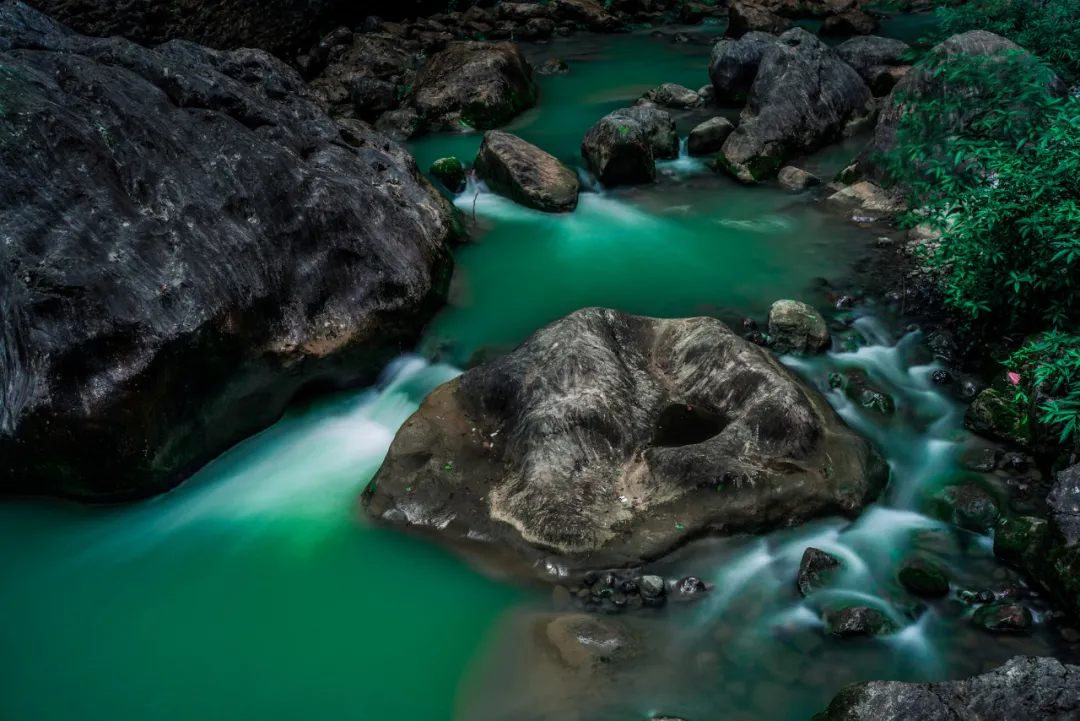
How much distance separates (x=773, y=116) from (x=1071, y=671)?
9.55 metres

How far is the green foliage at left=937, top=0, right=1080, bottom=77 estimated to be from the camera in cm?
1051

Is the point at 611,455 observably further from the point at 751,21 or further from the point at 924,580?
the point at 751,21

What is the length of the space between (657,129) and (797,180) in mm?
2238

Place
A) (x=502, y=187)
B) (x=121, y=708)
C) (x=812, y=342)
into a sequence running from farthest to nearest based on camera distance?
1. (x=502, y=187)
2. (x=812, y=342)
3. (x=121, y=708)

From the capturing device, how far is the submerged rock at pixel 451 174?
1170cm

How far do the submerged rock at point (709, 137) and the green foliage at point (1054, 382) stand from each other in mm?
6671

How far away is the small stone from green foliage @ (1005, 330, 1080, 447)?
4.41ft

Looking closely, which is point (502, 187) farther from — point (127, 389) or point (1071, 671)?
point (1071, 671)

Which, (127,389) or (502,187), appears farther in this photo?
(502,187)

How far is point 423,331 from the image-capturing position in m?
8.77

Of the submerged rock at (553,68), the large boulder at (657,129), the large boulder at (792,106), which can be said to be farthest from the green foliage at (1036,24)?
the submerged rock at (553,68)

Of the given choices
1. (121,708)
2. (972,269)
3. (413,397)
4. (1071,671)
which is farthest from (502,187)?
(1071,671)

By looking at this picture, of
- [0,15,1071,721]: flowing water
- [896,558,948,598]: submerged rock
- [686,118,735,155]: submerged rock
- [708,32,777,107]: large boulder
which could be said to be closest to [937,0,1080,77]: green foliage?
[708,32,777,107]: large boulder

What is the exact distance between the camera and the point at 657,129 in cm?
1244
